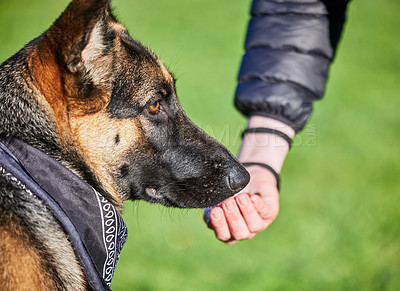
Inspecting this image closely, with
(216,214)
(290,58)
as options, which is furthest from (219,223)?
(290,58)

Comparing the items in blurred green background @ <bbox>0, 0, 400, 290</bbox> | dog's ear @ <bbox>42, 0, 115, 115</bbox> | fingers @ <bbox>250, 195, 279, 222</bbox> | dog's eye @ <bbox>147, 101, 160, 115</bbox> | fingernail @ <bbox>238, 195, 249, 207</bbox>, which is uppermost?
dog's ear @ <bbox>42, 0, 115, 115</bbox>

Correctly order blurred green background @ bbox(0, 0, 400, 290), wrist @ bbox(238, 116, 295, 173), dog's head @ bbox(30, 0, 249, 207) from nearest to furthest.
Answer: dog's head @ bbox(30, 0, 249, 207) < wrist @ bbox(238, 116, 295, 173) < blurred green background @ bbox(0, 0, 400, 290)

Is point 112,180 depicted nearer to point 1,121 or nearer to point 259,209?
point 1,121

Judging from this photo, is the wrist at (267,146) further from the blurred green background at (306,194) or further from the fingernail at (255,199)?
the blurred green background at (306,194)

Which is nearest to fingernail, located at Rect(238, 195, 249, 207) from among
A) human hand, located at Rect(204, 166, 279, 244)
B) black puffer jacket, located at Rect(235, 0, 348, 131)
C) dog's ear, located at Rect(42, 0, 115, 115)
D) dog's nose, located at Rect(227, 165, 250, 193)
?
human hand, located at Rect(204, 166, 279, 244)

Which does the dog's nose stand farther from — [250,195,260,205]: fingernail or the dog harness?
the dog harness

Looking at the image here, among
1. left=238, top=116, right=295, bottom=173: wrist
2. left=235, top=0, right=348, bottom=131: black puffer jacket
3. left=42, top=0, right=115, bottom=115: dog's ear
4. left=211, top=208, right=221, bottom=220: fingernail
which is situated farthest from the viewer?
left=235, top=0, right=348, bottom=131: black puffer jacket

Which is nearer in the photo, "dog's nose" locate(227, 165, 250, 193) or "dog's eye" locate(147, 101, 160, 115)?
"dog's eye" locate(147, 101, 160, 115)

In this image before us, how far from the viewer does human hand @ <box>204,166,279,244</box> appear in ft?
9.98

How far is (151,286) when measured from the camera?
5070mm

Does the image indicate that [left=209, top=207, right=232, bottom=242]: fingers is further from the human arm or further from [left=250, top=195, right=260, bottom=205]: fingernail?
the human arm

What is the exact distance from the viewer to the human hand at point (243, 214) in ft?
9.98

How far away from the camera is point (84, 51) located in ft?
9.04

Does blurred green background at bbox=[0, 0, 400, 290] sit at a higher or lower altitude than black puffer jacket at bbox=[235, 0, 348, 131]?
lower
